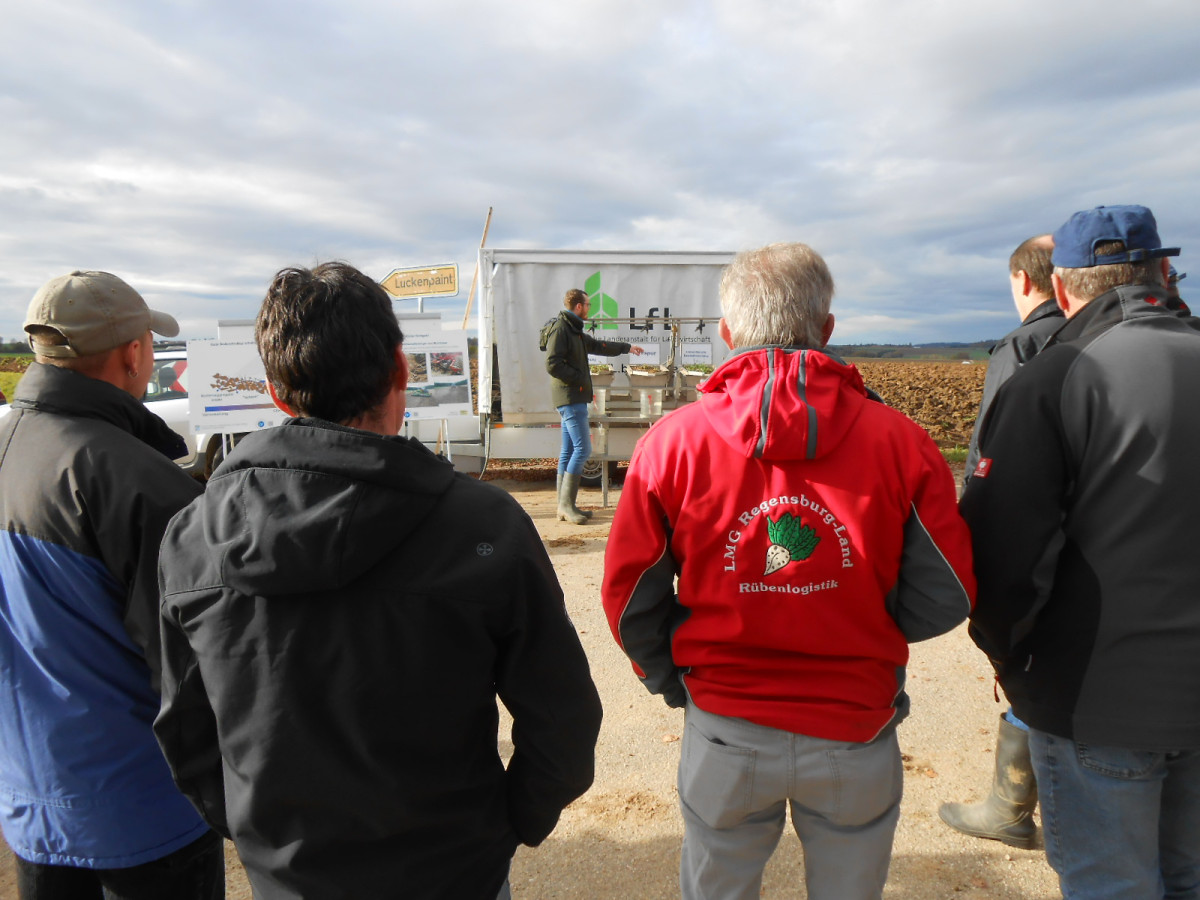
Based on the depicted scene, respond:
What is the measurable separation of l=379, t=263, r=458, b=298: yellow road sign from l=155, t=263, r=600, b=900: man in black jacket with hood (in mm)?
7534

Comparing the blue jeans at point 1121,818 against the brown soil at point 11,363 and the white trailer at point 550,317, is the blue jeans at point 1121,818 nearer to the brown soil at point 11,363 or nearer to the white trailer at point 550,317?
the white trailer at point 550,317

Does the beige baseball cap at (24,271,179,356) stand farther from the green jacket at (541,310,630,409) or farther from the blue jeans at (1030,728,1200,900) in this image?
the green jacket at (541,310,630,409)

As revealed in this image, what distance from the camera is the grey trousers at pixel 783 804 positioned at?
1649 mm

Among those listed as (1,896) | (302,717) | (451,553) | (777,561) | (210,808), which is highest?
(451,553)

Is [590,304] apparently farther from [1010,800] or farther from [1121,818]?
[1121,818]

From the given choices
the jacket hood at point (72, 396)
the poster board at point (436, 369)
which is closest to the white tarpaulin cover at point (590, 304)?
the poster board at point (436, 369)

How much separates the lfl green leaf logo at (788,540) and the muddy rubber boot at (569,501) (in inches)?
232

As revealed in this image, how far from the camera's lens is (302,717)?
3.97ft

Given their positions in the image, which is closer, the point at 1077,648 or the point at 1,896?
the point at 1077,648

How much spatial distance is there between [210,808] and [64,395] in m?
0.96

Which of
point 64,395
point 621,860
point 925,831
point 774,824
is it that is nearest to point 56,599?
point 64,395

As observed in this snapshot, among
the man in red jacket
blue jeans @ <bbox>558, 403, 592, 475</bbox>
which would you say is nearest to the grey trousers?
the man in red jacket

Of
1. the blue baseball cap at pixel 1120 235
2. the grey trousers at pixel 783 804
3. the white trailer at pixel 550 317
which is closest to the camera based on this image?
the grey trousers at pixel 783 804

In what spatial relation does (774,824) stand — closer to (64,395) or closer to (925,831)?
(925,831)
